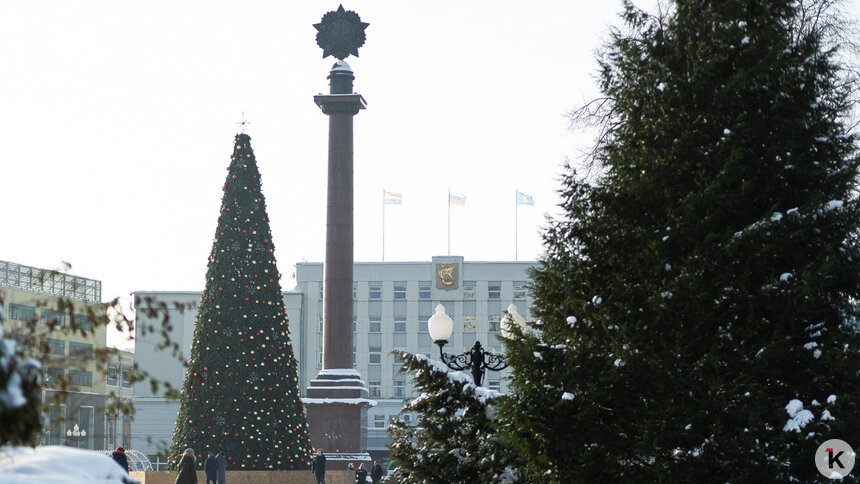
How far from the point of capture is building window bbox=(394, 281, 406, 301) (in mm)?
100875

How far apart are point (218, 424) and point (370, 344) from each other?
2791 inches

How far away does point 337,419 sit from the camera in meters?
42.9

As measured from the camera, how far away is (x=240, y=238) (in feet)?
102

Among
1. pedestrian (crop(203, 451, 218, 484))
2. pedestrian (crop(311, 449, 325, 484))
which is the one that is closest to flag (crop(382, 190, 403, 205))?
pedestrian (crop(311, 449, 325, 484))

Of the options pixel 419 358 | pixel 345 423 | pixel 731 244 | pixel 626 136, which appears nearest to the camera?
pixel 731 244

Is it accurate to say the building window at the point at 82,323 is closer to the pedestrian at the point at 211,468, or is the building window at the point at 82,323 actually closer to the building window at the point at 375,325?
the pedestrian at the point at 211,468

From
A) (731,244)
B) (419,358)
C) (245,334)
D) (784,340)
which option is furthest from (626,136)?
(245,334)

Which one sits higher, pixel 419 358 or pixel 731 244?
pixel 731 244

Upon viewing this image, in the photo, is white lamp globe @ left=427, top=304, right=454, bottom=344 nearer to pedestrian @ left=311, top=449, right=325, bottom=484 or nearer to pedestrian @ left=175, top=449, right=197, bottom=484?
pedestrian @ left=175, top=449, right=197, bottom=484

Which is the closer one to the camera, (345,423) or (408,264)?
(345,423)

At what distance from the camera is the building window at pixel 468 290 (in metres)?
101

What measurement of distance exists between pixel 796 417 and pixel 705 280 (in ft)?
5.64

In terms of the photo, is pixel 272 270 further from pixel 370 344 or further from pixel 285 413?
pixel 370 344

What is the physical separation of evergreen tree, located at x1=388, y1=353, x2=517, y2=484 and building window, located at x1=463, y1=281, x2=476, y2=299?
84.4 meters
